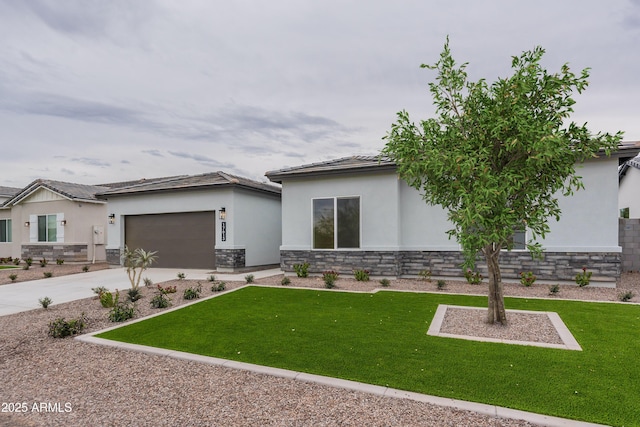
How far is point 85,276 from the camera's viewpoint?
41.8ft

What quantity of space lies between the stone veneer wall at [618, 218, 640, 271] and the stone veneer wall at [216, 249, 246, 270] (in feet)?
44.4

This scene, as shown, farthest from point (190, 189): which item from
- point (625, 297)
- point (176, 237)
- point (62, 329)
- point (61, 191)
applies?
point (625, 297)

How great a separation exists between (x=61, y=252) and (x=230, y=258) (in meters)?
11.2

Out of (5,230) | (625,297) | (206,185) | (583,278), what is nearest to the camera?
(625,297)

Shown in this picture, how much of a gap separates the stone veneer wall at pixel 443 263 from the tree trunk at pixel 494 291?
390cm

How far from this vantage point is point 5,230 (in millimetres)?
20703

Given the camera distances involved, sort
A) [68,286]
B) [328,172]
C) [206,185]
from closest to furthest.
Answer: [68,286] < [328,172] < [206,185]

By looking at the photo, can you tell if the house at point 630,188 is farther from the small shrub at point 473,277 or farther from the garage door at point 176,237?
the garage door at point 176,237

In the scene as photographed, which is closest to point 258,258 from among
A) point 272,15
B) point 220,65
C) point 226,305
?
point 226,305

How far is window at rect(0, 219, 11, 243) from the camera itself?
2059 cm

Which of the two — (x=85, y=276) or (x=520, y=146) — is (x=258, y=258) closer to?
(x=85, y=276)

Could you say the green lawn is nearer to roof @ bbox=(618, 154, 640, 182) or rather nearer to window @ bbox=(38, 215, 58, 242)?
roof @ bbox=(618, 154, 640, 182)

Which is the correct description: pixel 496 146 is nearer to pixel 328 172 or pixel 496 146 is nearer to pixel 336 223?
pixel 328 172

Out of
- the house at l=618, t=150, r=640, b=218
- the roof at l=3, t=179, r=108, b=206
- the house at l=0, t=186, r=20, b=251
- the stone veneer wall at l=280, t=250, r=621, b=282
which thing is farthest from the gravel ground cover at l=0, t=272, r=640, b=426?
the house at l=0, t=186, r=20, b=251
